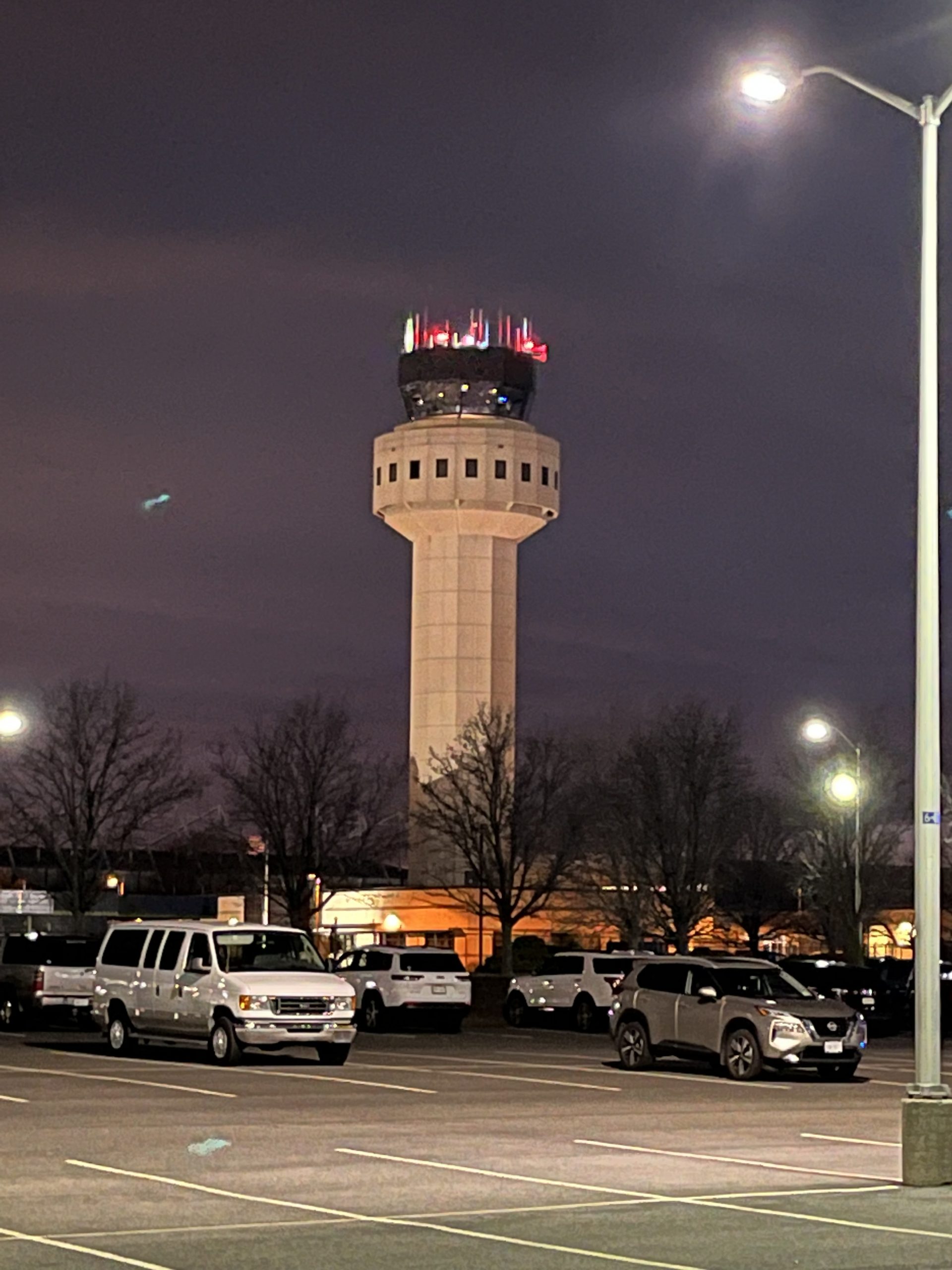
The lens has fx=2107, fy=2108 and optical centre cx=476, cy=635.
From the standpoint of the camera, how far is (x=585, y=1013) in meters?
42.8

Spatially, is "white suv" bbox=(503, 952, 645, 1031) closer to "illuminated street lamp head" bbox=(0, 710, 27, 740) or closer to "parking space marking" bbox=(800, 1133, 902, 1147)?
"illuminated street lamp head" bbox=(0, 710, 27, 740)

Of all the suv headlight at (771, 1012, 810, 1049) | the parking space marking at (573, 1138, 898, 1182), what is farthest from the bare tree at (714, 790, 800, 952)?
the parking space marking at (573, 1138, 898, 1182)

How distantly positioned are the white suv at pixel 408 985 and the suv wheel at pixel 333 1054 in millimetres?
12596

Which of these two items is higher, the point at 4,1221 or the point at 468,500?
the point at 468,500

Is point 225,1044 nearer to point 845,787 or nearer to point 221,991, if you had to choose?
point 221,991

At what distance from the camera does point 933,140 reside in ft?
50.5

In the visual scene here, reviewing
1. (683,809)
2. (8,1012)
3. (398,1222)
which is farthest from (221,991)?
(683,809)

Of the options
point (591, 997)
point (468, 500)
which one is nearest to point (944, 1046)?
point (591, 997)

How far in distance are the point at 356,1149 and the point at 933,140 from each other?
9.19 m

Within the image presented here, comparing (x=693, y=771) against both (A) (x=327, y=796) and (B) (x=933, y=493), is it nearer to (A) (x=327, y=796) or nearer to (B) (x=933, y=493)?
(A) (x=327, y=796)

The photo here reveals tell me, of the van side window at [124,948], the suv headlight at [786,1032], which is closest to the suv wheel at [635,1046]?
the suv headlight at [786,1032]

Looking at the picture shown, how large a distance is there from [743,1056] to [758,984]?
1.53 metres

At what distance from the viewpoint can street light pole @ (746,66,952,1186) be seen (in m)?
15.3

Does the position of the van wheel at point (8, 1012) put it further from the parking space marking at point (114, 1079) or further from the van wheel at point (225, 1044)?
the van wheel at point (225, 1044)
